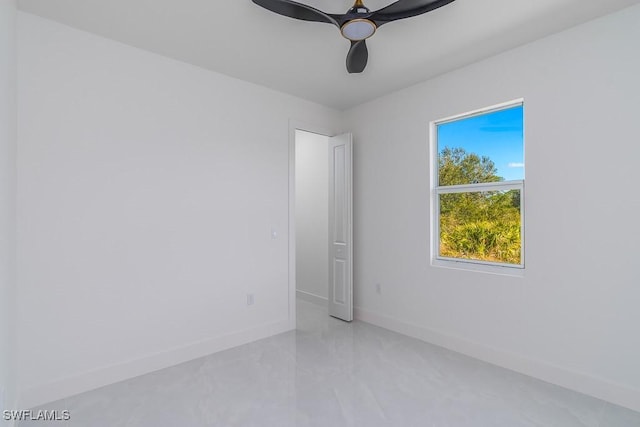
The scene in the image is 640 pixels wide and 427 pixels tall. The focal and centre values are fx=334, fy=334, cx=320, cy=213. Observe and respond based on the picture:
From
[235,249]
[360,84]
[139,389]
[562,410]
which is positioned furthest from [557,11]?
[139,389]

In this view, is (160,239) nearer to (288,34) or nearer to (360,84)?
(288,34)

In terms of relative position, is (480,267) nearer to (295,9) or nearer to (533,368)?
(533,368)

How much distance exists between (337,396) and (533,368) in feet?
5.23

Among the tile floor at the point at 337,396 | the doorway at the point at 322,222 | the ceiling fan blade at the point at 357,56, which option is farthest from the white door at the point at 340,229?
the ceiling fan blade at the point at 357,56

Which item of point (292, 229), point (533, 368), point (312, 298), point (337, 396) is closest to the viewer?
point (337, 396)

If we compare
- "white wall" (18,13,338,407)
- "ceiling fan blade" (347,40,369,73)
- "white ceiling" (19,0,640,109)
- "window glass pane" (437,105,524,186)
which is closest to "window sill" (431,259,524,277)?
"window glass pane" (437,105,524,186)

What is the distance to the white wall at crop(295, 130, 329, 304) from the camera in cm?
477

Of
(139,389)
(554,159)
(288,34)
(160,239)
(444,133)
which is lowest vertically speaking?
(139,389)

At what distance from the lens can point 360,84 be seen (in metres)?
3.51

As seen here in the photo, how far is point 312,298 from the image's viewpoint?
493 centimetres

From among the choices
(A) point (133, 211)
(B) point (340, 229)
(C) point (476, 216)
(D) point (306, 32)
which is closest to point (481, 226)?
(C) point (476, 216)

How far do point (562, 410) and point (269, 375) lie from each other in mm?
2041

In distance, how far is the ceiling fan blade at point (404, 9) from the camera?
187cm

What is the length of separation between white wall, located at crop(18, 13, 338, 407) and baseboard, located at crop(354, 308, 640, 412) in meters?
1.52
